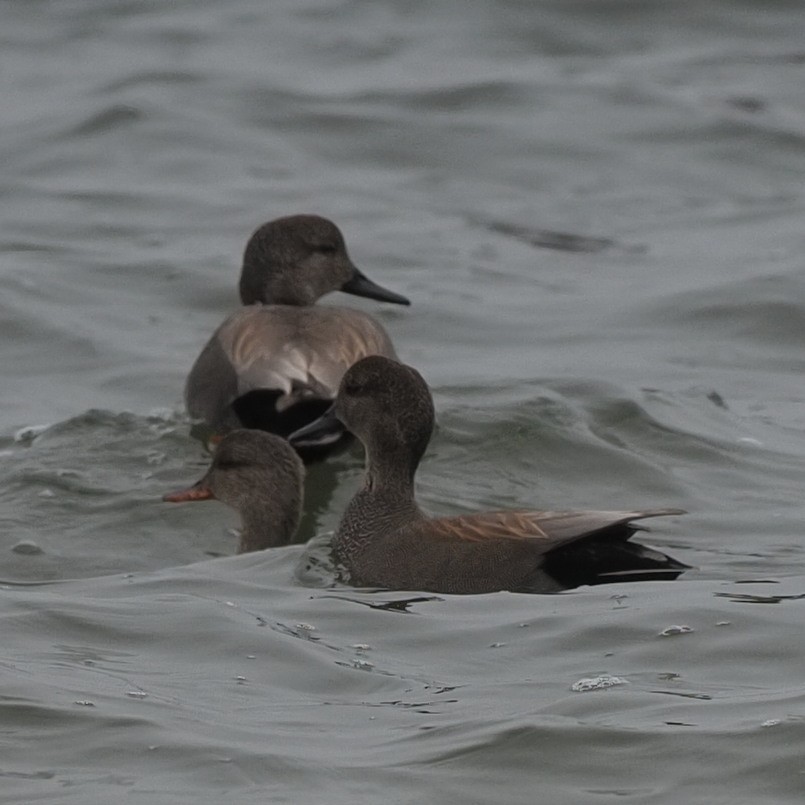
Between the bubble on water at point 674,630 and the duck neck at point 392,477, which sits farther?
the duck neck at point 392,477

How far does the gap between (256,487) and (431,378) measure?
286cm

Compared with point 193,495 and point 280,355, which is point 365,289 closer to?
point 280,355

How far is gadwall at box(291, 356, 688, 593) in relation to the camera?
7492 millimetres

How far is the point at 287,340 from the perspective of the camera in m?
10.1

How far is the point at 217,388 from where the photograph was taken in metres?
10.2

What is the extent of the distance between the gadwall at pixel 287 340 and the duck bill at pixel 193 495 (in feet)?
1.91

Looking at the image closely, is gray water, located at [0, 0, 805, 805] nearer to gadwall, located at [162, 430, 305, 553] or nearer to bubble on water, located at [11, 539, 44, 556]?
bubble on water, located at [11, 539, 44, 556]

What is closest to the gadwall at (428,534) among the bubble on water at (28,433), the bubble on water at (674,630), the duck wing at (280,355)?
the bubble on water at (674,630)

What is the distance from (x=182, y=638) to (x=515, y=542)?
1.41 meters

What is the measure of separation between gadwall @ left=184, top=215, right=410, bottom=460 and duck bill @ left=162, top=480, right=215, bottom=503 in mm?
583

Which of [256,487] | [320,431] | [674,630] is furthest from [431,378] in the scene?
[674,630]

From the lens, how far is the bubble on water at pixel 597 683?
608 centimetres

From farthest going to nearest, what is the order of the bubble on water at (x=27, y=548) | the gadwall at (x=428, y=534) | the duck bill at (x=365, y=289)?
the duck bill at (x=365, y=289)
the bubble on water at (x=27, y=548)
the gadwall at (x=428, y=534)

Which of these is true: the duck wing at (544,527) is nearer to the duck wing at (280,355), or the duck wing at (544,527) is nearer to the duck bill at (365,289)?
the duck wing at (280,355)
